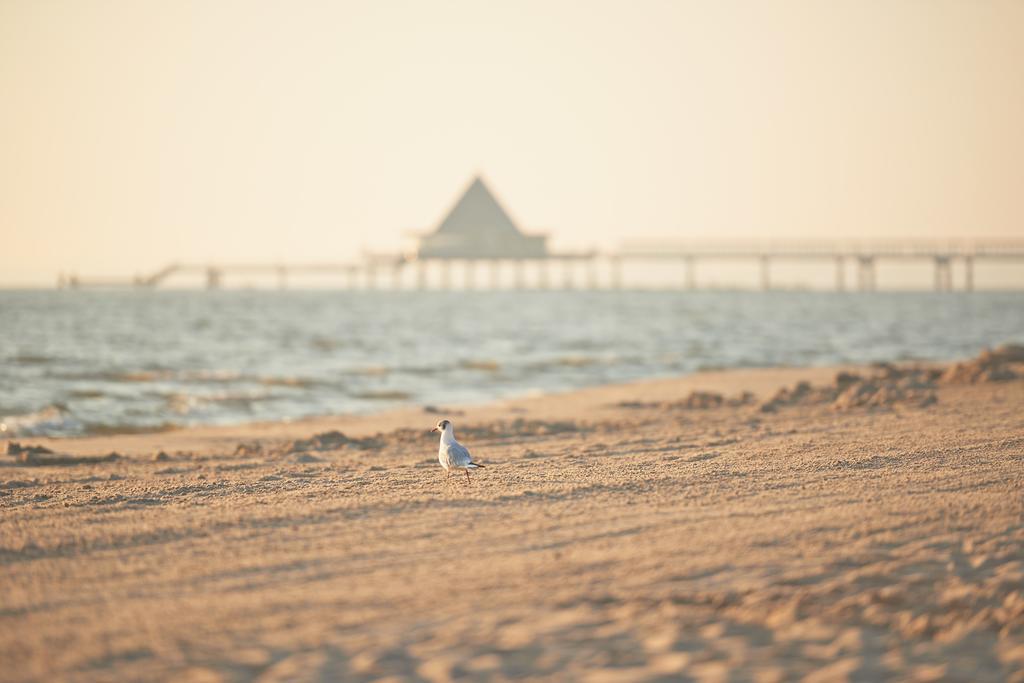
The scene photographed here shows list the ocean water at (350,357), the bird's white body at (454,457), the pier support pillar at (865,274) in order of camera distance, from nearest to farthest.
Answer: the bird's white body at (454,457)
the ocean water at (350,357)
the pier support pillar at (865,274)

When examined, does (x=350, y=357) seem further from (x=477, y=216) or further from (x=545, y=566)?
(x=477, y=216)

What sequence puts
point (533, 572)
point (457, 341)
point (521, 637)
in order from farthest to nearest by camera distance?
point (457, 341), point (533, 572), point (521, 637)

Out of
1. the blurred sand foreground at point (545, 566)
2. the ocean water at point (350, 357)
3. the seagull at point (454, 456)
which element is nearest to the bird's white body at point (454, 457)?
the seagull at point (454, 456)

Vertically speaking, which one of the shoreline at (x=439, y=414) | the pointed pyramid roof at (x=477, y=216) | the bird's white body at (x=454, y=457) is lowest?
the shoreline at (x=439, y=414)

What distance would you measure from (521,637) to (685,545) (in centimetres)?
114

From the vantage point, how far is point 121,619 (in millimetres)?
3543

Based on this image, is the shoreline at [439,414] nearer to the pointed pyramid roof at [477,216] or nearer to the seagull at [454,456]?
the seagull at [454,456]

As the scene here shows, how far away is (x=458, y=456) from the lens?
6.05m

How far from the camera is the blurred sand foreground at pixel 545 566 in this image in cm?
322

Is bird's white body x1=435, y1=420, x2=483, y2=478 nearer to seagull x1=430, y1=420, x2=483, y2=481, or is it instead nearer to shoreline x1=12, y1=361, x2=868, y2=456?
seagull x1=430, y1=420, x2=483, y2=481

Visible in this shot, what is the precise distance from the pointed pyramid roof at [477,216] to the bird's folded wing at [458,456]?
303ft

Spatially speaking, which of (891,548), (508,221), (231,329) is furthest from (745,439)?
(508,221)

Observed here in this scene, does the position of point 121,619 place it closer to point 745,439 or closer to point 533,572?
point 533,572

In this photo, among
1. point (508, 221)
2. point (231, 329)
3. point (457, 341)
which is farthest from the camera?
point (508, 221)
